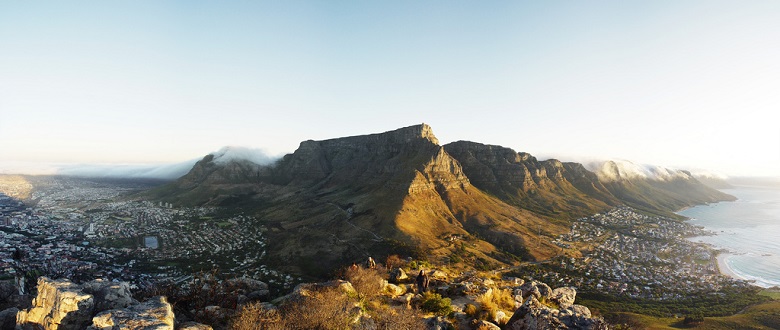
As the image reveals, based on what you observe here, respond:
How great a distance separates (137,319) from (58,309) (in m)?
4.87

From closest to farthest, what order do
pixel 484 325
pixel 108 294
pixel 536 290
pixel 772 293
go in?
pixel 108 294, pixel 484 325, pixel 536 290, pixel 772 293

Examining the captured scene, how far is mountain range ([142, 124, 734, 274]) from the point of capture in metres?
92.2

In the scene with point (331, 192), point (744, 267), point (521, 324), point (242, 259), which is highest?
point (521, 324)

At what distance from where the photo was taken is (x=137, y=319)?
10.3 metres

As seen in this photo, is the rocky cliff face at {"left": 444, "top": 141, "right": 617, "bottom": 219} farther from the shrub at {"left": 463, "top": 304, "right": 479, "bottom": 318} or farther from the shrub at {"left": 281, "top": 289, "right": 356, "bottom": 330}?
the shrub at {"left": 281, "top": 289, "right": 356, "bottom": 330}

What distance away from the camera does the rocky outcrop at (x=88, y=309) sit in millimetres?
10242

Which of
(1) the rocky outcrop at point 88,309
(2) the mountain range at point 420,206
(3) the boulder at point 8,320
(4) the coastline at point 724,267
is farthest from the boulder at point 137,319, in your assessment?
(4) the coastline at point 724,267

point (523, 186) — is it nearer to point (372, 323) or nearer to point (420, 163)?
point (420, 163)

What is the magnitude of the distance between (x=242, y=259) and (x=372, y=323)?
289 feet

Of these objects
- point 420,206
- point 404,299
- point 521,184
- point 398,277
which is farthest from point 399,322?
point 521,184

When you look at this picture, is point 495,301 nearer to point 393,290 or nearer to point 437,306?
point 437,306

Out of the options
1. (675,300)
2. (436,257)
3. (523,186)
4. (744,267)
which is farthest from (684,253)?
(436,257)

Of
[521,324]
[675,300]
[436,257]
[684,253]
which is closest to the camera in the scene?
[521,324]

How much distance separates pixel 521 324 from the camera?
13250mm
